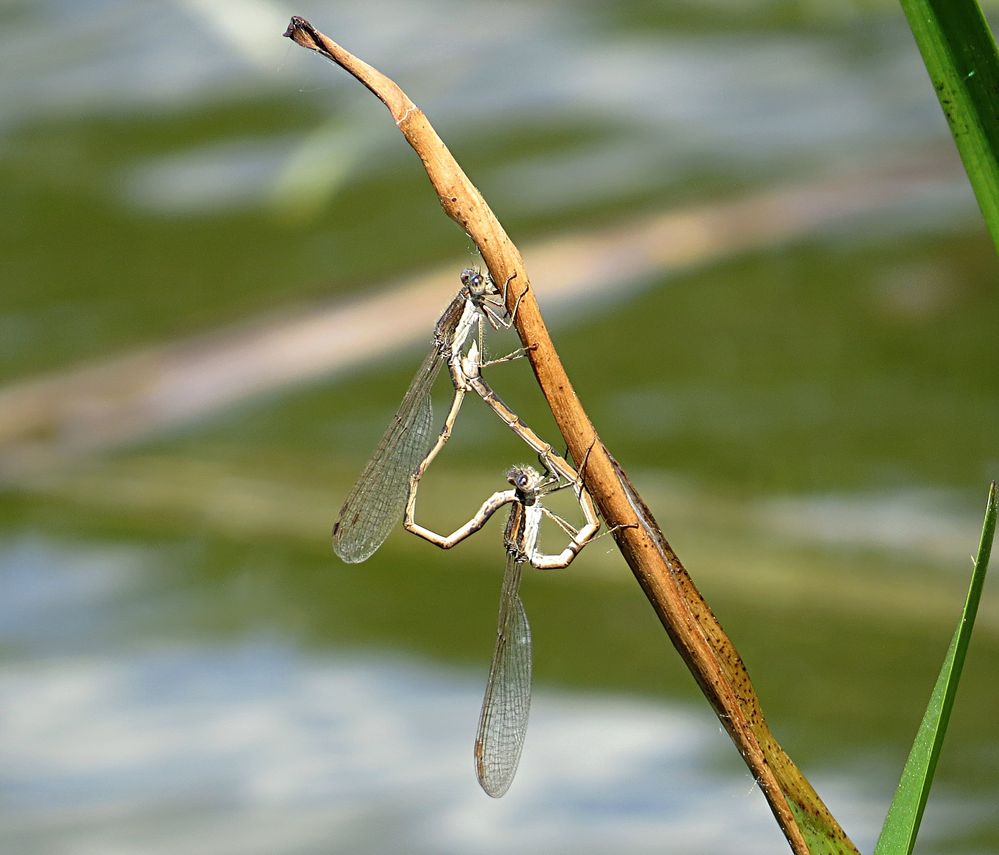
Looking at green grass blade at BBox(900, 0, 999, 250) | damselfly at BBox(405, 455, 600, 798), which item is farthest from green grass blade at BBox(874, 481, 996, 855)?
damselfly at BBox(405, 455, 600, 798)

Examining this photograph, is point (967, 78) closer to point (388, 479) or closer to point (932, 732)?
point (932, 732)

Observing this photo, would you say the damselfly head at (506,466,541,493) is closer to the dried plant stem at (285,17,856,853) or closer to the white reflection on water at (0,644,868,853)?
the white reflection on water at (0,644,868,853)

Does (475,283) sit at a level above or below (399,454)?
above

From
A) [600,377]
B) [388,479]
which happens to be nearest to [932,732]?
[388,479]

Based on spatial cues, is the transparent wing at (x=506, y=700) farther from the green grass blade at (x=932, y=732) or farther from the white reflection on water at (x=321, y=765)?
the green grass blade at (x=932, y=732)

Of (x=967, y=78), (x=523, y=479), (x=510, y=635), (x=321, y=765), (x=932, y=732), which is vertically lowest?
(x=321, y=765)

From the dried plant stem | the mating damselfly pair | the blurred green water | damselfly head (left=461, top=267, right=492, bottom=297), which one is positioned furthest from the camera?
the blurred green water

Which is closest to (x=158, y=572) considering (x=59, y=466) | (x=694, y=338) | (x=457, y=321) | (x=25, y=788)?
(x=59, y=466)
